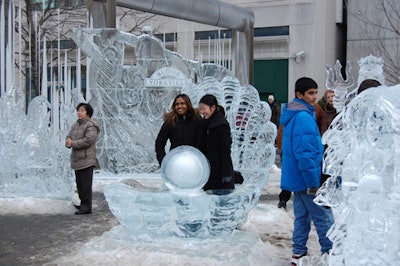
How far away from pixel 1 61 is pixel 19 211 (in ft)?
11.4

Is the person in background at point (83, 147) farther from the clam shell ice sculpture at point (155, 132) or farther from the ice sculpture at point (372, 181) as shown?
the ice sculpture at point (372, 181)

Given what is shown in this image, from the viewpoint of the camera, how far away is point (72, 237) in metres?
5.79

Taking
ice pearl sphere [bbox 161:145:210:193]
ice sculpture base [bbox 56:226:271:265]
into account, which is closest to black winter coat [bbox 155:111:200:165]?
ice pearl sphere [bbox 161:145:210:193]

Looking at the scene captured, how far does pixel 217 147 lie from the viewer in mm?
5215

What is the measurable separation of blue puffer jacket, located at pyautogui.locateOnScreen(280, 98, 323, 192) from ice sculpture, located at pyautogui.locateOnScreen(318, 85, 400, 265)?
40.5 inches

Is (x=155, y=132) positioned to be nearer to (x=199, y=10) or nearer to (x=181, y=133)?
(x=199, y=10)

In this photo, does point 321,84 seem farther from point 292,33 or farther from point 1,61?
point 1,61

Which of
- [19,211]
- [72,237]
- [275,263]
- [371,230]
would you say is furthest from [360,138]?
[19,211]

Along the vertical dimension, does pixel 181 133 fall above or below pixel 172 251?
above

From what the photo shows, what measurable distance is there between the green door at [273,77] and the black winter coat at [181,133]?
17795 millimetres

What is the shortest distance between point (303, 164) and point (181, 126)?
1555 millimetres

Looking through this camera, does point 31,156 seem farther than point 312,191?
Yes

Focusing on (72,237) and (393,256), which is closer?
(393,256)

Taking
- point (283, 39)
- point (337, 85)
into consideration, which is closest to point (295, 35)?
point (283, 39)
